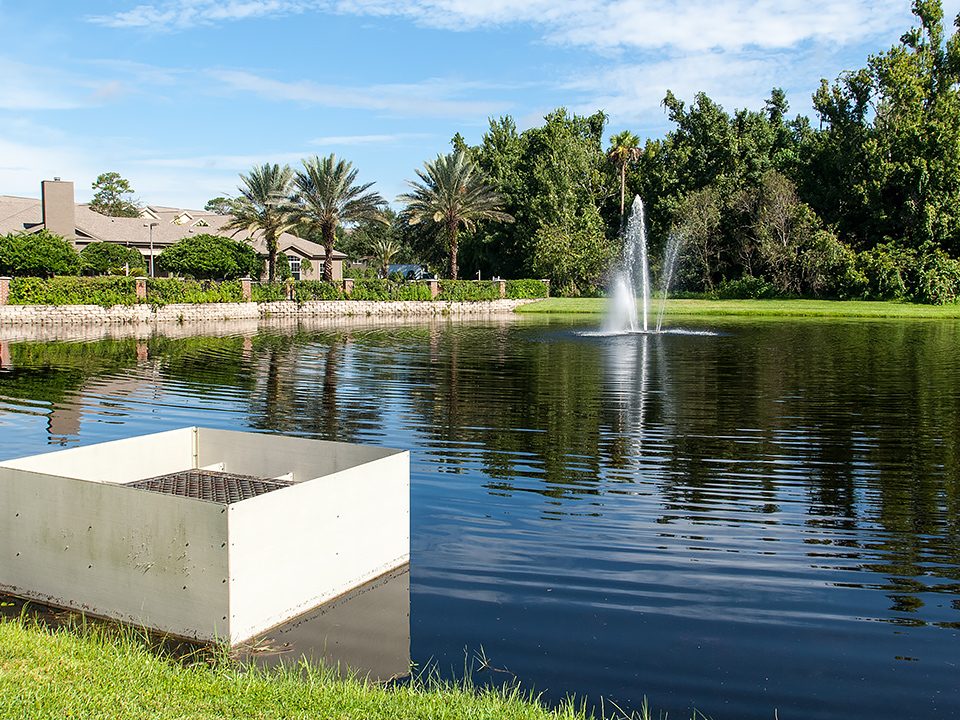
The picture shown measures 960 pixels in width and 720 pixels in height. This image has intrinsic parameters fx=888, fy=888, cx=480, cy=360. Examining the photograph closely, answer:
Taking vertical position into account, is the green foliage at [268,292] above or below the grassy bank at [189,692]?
above

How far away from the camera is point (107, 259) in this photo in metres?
51.7

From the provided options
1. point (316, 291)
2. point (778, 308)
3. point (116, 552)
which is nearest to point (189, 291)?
point (316, 291)

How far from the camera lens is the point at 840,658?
5535 mm

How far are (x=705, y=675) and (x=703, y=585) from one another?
153 cm

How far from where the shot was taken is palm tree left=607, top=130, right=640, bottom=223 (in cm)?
6581

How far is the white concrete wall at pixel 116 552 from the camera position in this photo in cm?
527

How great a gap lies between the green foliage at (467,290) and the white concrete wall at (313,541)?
48754 mm

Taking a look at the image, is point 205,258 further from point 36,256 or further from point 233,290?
point 36,256

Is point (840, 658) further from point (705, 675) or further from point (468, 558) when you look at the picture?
point (468, 558)

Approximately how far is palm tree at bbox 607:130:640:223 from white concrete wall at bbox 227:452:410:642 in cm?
6053

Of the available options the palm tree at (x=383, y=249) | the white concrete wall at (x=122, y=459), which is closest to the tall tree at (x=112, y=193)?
the palm tree at (x=383, y=249)

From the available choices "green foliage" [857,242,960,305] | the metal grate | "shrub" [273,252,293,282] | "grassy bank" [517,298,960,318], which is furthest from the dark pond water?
"shrub" [273,252,293,282]

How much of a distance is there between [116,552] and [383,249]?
87782 millimetres

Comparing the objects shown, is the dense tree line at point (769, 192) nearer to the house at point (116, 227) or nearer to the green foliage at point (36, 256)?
the house at point (116, 227)
